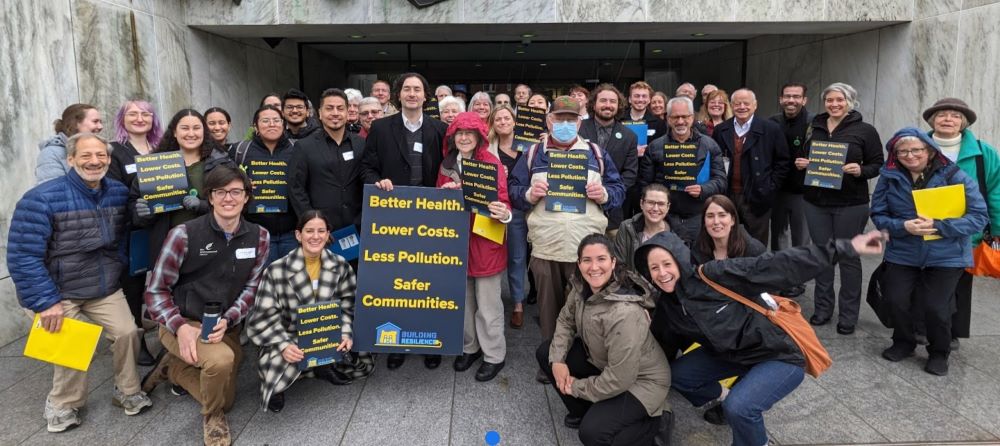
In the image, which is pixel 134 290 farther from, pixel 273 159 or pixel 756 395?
pixel 756 395

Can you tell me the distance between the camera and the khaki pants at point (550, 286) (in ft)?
14.1

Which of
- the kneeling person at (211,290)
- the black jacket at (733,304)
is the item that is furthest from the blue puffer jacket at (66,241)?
the black jacket at (733,304)

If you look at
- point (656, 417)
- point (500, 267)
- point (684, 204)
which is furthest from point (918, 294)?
point (500, 267)

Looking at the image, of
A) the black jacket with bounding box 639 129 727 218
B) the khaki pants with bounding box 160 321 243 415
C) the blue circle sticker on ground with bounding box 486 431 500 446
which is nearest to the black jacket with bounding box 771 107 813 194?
the black jacket with bounding box 639 129 727 218

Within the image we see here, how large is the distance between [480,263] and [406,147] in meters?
1.06

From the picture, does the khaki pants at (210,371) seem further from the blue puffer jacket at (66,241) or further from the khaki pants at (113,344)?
the blue puffer jacket at (66,241)

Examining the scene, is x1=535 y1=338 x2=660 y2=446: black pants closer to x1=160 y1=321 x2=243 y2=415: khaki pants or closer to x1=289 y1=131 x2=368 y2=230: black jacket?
→ x1=160 y1=321 x2=243 y2=415: khaki pants

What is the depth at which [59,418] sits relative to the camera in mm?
3705

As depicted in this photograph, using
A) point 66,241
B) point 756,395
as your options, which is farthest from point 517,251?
point 66,241

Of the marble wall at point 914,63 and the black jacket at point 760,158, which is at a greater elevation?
the marble wall at point 914,63

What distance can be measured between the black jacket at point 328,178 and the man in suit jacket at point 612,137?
1909mm

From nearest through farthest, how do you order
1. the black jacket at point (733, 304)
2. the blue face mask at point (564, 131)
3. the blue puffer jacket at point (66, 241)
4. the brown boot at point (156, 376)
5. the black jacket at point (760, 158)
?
the black jacket at point (733, 304), the blue puffer jacket at point (66, 241), the brown boot at point (156, 376), the blue face mask at point (564, 131), the black jacket at point (760, 158)

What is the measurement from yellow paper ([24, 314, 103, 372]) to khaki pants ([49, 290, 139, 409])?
0.20 metres

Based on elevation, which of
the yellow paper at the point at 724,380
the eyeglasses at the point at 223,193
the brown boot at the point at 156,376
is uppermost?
the eyeglasses at the point at 223,193
